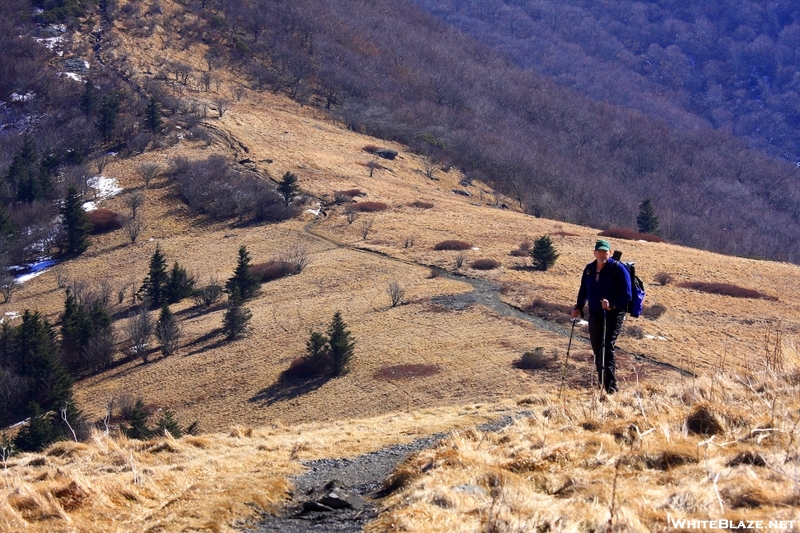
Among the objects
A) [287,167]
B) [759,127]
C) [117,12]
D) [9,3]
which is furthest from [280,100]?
[759,127]

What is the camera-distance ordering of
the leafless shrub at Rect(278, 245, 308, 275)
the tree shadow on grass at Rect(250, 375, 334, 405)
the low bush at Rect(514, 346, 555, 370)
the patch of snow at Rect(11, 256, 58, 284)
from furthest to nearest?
the patch of snow at Rect(11, 256, 58, 284) < the leafless shrub at Rect(278, 245, 308, 275) < the tree shadow on grass at Rect(250, 375, 334, 405) < the low bush at Rect(514, 346, 555, 370)

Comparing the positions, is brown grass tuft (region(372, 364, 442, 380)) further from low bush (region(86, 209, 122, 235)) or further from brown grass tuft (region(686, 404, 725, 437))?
low bush (region(86, 209, 122, 235))

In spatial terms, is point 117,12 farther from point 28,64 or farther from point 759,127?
point 759,127

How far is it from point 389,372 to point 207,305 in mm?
13457

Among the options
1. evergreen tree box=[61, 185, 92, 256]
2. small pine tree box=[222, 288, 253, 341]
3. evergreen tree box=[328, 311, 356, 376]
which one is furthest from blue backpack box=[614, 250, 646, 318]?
evergreen tree box=[61, 185, 92, 256]

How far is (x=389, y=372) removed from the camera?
21.3 metres

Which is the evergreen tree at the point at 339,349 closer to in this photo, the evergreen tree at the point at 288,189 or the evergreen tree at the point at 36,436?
the evergreen tree at the point at 36,436

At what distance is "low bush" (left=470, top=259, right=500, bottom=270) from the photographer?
31.7 meters

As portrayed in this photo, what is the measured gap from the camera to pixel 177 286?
109 ft

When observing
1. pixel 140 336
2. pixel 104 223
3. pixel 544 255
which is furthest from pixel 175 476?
pixel 104 223

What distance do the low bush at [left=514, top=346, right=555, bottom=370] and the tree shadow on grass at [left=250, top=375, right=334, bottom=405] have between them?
6.01 m

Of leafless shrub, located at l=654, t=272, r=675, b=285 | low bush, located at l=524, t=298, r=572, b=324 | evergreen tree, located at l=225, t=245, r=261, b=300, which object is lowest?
evergreen tree, located at l=225, t=245, r=261, b=300

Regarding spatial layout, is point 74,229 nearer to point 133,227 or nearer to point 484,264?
point 133,227

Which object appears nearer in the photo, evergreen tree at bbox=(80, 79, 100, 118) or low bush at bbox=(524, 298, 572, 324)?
low bush at bbox=(524, 298, 572, 324)
